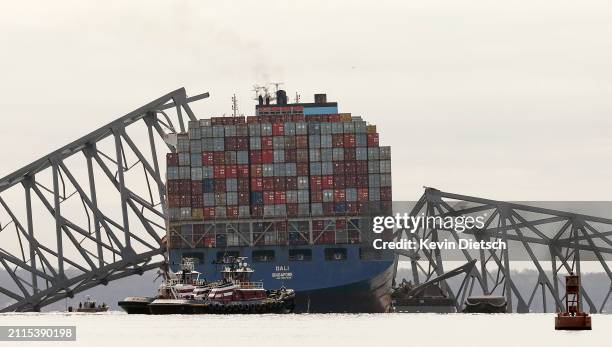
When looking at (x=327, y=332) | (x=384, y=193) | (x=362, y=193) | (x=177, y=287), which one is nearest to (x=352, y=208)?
(x=362, y=193)

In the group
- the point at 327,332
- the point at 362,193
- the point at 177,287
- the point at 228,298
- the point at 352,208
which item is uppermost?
the point at 362,193

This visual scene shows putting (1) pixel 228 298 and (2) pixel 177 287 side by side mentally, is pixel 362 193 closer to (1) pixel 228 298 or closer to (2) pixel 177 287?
(1) pixel 228 298

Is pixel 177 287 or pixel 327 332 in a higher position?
pixel 177 287

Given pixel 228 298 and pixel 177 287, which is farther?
pixel 177 287

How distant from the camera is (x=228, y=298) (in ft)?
610

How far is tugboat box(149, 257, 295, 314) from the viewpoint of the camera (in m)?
185

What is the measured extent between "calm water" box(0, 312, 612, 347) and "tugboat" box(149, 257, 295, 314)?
3070mm

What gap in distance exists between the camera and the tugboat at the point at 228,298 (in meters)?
185

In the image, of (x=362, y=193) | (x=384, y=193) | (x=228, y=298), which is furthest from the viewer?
(x=384, y=193)

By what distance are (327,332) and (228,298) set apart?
45101 millimetres

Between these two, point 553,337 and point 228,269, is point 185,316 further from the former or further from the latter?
point 553,337

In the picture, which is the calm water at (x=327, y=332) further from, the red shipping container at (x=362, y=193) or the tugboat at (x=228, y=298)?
the red shipping container at (x=362, y=193)

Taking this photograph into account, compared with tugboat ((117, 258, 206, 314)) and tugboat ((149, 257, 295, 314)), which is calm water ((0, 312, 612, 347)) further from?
tugboat ((117, 258, 206, 314))

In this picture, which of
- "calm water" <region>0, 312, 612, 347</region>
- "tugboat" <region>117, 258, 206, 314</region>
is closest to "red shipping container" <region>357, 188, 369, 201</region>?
"calm water" <region>0, 312, 612, 347</region>
